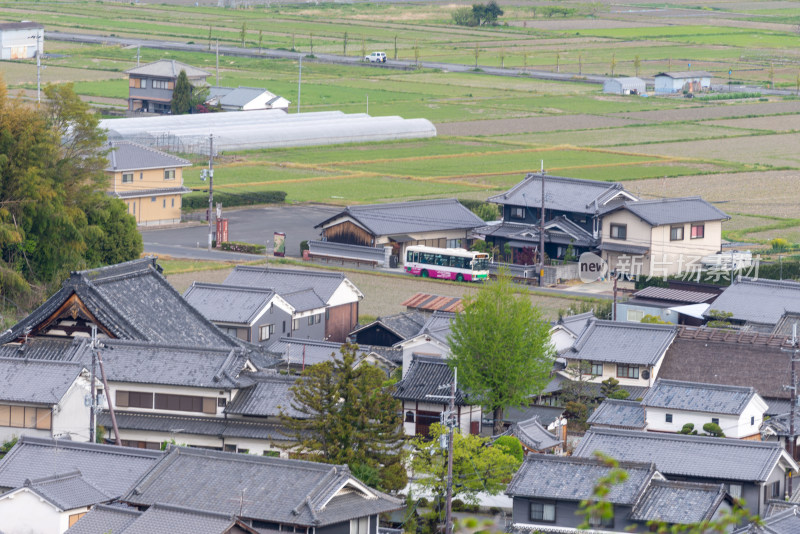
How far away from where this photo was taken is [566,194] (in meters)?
52.1

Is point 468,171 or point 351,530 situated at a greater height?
point 468,171

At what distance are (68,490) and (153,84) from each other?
65236mm

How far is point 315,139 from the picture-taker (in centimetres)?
7688

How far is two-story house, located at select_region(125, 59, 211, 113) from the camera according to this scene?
278ft

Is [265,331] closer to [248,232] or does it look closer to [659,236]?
[659,236]

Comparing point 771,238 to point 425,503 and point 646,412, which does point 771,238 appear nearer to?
point 646,412

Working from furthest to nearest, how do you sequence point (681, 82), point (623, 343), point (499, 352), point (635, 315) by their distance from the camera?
point (681, 82)
point (635, 315)
point (623, 343)
point (499, 352)

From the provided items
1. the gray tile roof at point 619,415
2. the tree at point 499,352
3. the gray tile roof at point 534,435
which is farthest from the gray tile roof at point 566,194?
the gray tile roof at point 534,435

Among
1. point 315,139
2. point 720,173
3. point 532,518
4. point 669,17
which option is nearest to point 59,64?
point 315,139

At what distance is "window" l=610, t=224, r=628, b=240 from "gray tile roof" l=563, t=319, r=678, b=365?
51.2ft

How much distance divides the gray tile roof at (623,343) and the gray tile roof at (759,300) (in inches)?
194

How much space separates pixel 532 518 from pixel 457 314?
8348mm

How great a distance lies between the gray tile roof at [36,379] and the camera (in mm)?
26906

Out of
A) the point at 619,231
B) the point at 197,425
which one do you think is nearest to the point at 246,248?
the point at 619,231
